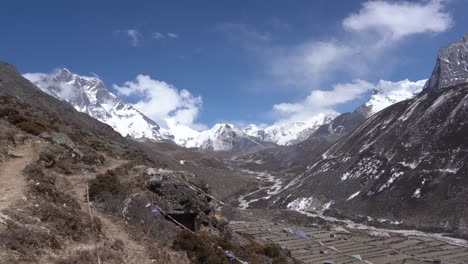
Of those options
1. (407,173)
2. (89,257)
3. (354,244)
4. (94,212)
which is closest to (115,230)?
(94,212)

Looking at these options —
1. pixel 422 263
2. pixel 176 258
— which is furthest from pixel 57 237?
pixel 422 263

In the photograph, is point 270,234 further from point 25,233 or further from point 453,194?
point 25,233

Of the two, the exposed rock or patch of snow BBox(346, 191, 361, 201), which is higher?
the exposed rock

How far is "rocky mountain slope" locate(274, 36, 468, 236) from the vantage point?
10231cm

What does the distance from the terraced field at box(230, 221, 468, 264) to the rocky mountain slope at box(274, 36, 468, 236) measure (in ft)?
51.3

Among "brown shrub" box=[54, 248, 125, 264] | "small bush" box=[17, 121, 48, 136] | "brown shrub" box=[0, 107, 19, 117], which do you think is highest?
"brown shrub" box=[0, 107, 19, 117]

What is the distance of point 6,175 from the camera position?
74.3ft

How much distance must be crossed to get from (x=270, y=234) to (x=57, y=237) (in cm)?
7621

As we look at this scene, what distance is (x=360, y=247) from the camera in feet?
257

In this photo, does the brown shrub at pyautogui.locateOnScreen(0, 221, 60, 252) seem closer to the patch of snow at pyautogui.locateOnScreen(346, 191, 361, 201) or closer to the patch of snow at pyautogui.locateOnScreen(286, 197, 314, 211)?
the patch of snow at pyautogui.locateOnScreen(346, 191, 361, 201)

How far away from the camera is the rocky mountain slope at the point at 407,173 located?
336 ft

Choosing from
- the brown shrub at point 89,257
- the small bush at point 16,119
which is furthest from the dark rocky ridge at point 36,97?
the brown shrub at point 89,257

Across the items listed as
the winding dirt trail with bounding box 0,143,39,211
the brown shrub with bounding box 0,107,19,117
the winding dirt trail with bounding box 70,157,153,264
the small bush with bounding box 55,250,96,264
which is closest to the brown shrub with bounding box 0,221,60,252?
the small bush with bounding box 55,250,96,264

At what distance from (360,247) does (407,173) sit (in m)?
50.7
